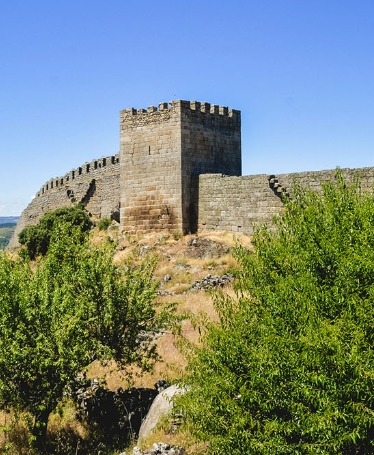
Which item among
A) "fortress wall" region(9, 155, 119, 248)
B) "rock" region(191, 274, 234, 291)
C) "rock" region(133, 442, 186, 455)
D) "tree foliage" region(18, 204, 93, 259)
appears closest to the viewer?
"rock" region(133, 442, 186, 455)

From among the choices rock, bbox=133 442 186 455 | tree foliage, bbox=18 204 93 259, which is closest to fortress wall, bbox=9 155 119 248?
tree foliage, bbox=18 204 93 259

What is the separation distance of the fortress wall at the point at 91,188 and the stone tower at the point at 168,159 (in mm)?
6697

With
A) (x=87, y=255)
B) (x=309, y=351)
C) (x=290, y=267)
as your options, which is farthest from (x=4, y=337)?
(x=309, y=351)

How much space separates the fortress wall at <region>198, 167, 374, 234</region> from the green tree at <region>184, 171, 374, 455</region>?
10742 millimetres

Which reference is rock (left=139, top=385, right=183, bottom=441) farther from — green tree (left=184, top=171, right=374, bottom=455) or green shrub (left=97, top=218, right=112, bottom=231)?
green shrub (left=97, top=218, right=112, bottom=231)

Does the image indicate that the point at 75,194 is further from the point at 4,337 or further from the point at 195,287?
the point at 4,337

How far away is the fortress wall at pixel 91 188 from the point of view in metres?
33.1

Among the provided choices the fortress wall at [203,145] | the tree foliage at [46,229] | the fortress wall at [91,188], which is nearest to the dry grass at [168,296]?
the fortress wall at [203,145]

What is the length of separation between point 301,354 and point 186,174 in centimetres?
1708

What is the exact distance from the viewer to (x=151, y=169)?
24.0 metres

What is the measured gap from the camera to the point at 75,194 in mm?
36875

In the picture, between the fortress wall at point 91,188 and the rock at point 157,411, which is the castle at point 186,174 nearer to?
the fortress wall at point 91,188

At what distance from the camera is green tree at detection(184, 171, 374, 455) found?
674cm

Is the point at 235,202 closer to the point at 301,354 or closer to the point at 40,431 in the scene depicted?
the point at 40,431
